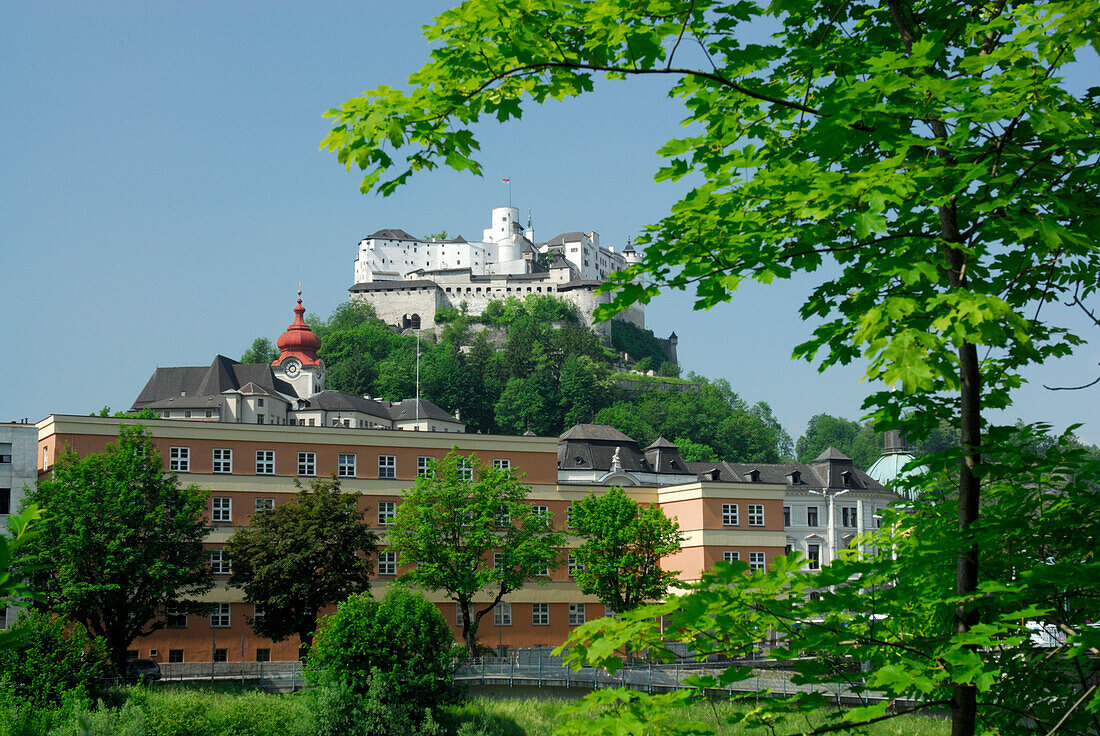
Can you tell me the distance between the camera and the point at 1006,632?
→ 595 centimetres

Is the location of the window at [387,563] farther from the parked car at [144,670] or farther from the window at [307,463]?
the parked car at [144,670]

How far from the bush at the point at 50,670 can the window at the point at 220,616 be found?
11174mm

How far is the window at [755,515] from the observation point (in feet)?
185

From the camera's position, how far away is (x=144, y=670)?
41812 mm

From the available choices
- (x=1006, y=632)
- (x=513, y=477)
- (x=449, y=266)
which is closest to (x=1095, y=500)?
(x=1006, y=632)

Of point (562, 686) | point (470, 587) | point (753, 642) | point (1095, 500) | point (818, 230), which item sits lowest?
point (562, 686)

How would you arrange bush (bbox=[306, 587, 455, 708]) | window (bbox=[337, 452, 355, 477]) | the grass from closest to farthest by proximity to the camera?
the grass
bush (bbox=[306, 587, 455, 708])
window (bbox=[337, 452, 355, 477])

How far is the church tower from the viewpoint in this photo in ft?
408

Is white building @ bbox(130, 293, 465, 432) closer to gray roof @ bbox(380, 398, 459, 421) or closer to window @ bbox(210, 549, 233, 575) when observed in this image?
gray roof @ bbox(380, 398, 459, 421)

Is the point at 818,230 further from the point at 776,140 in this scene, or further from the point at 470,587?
the point at 470,587

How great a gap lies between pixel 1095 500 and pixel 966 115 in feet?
8.28

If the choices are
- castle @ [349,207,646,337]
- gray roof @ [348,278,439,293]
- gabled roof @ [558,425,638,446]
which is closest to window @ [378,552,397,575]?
gabled roof @ [558,425,638,446]

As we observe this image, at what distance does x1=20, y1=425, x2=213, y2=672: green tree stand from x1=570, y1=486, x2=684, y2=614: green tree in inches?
644

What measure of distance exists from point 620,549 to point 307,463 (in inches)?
558
